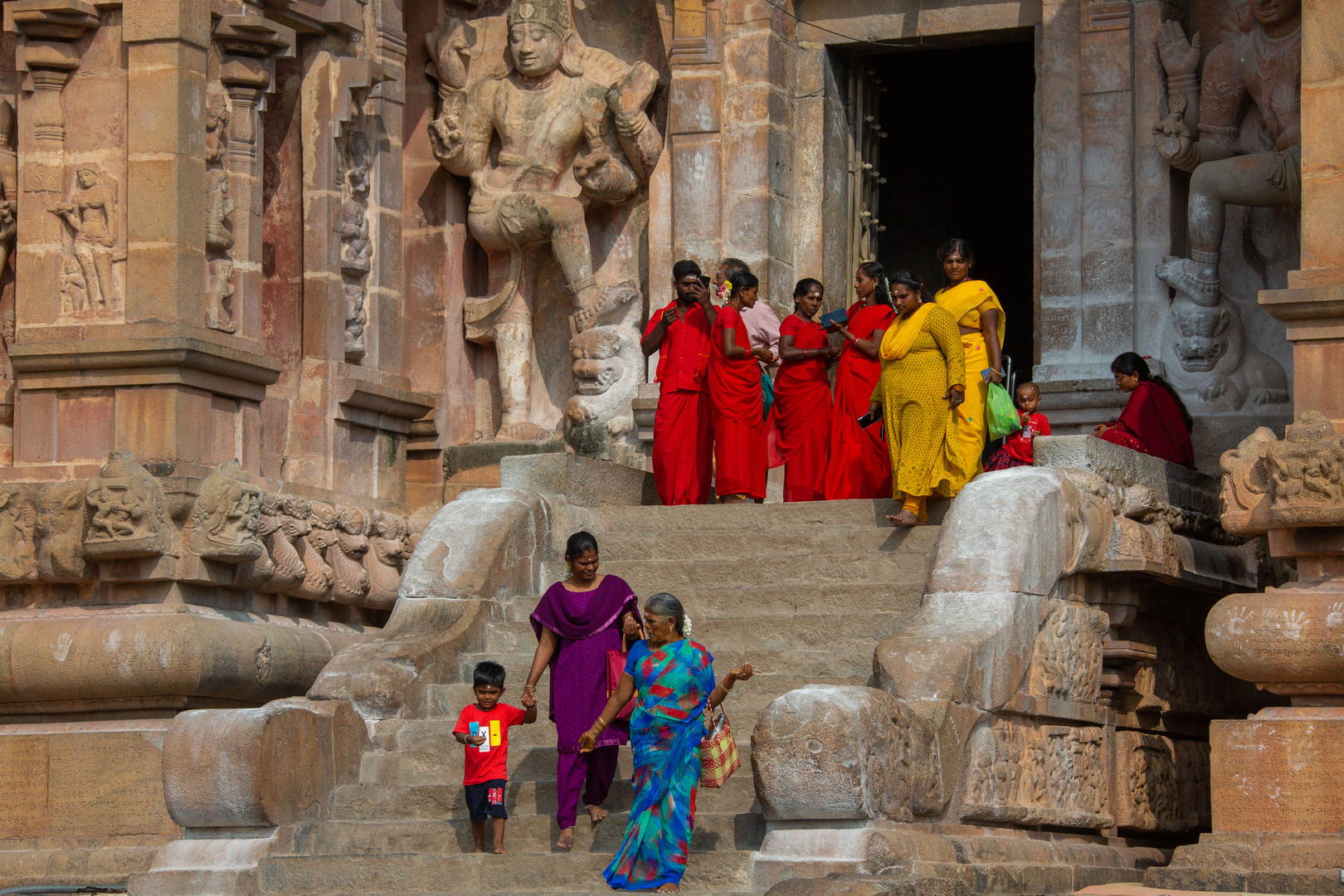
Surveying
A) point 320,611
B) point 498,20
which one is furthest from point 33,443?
point 498,20

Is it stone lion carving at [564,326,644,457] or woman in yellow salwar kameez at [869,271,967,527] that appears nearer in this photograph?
woman in yellow salwar kameez at [869,271,967,527]

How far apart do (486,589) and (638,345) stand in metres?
4.30

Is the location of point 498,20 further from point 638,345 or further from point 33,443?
point 33,443

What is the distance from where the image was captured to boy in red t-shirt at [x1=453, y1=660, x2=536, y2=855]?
31.5 ft

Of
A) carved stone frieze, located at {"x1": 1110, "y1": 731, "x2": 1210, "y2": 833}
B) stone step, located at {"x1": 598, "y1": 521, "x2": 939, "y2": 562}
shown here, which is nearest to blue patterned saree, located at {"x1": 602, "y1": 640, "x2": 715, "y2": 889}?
stone step, located at {"x1": 598, "y1": 521, "x2": 939, "y2": 562}

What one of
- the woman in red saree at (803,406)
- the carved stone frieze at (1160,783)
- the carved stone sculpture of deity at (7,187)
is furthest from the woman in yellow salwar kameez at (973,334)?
the carved stone sculpture of deity at (7,187)

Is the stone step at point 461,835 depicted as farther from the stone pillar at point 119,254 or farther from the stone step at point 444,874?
the stone pillar at point 119,254

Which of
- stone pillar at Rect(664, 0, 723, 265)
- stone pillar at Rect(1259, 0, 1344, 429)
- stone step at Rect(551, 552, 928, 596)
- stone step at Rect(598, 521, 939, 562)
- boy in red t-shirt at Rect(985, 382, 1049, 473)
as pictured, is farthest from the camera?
stone pillar at Rect(664, 0, 723, 265)

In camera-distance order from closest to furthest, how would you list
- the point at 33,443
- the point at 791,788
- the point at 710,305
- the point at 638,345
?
the point at 791,788
the point at 33,443
the point at 710,305
the point at 638,345

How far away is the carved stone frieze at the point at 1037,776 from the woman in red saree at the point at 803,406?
298 cm

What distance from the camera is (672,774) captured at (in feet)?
29.7

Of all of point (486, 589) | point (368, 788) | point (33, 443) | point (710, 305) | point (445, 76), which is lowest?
point (368, 788)

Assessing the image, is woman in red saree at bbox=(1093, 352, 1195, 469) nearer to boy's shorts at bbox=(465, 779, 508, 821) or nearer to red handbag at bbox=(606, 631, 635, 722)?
red handbag at bbox=(606, 631, 635, 722)

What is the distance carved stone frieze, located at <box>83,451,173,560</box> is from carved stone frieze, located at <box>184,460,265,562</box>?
20 centimetres
